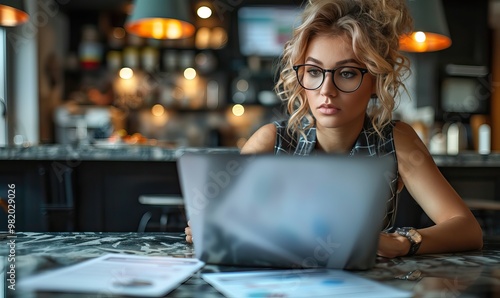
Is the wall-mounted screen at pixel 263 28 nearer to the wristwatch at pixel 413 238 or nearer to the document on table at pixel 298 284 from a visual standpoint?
the wristwatch at pixel 413 238

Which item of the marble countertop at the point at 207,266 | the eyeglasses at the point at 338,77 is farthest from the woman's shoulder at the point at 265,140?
the marble countertop at the point at 207,266

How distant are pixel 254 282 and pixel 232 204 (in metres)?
0.12

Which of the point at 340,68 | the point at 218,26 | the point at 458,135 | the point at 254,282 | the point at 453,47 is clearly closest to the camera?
the point at 254,282

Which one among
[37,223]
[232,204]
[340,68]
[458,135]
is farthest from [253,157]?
[458,135]

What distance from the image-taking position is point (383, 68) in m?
1.19

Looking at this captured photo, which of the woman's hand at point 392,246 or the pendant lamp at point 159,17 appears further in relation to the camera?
the pendant lamp at point 159,17

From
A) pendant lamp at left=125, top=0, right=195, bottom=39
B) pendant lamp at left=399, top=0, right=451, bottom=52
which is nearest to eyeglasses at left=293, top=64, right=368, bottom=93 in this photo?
pendant lamp at left=399, top=0, right=451, bottom=52

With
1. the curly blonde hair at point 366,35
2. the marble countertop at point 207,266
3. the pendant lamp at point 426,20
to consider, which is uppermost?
the pendant lamp at point 426,20

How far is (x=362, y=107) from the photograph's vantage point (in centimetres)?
121

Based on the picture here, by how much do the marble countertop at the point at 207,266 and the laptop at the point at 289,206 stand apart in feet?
0.18

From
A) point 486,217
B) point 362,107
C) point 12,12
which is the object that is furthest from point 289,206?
point 486,217

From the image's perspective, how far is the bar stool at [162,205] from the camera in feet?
8.39

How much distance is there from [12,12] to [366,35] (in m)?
2.06

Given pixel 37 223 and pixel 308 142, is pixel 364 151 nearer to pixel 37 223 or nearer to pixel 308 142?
pixel 308 142
